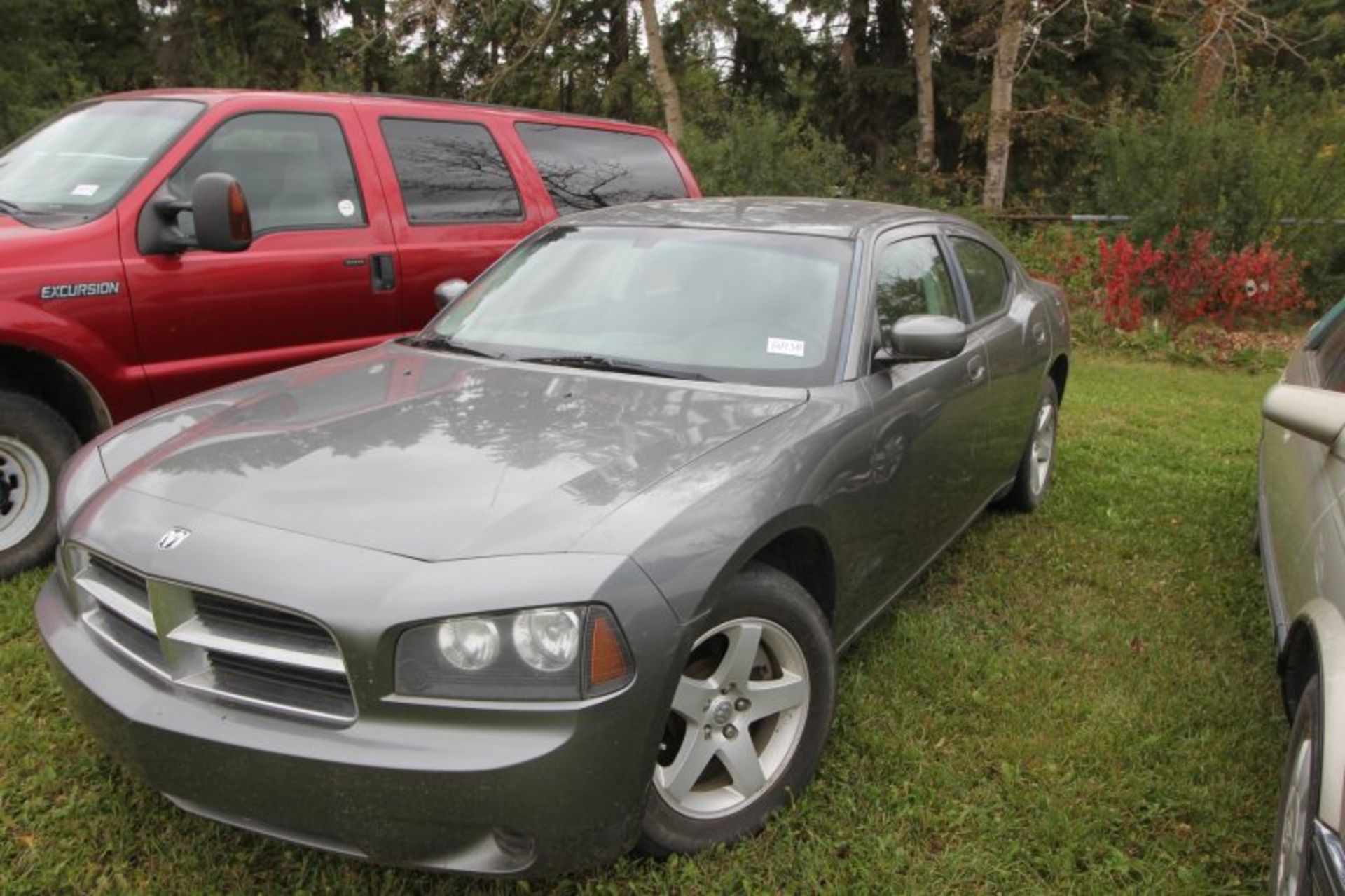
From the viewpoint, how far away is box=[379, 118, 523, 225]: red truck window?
4941 mm

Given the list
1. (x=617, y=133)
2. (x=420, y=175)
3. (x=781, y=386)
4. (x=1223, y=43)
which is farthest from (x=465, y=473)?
(x=1223, y=43)

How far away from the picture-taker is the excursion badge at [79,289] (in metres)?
3.69

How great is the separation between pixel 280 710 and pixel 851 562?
1.60 m

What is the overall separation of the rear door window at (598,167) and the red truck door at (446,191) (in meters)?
0.16

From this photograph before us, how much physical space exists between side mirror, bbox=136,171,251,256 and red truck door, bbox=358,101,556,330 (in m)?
0.98

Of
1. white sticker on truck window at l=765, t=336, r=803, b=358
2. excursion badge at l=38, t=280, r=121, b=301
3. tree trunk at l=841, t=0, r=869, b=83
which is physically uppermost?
tree trunk at l=841, t=0, r=869, b=83

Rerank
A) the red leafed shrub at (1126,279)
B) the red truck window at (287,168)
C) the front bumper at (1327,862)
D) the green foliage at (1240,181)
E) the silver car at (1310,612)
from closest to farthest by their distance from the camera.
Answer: the front bumper at (1327,862) → the silver car at (1310,612) → the red truck window at (287,168) → the red leafed shrub at (1126,279) → the green foliage at (1240,181)

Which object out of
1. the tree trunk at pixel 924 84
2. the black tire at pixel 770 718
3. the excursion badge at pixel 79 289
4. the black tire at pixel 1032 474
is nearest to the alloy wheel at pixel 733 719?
the black tire at pixel 770 718

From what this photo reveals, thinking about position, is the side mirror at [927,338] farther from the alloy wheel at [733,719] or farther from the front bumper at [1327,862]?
the front bumper at [1327,862]

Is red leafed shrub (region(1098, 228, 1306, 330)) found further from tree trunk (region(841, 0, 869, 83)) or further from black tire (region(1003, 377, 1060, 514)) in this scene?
tree trunk (region(841, 0, 869, 83))

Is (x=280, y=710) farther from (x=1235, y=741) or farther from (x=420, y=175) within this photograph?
(x=420, y=175)

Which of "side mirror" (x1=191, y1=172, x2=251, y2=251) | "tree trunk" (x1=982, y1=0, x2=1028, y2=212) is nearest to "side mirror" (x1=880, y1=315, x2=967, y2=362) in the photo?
"side mirror" (x1=191, y1=172, x2=251, y2=251)

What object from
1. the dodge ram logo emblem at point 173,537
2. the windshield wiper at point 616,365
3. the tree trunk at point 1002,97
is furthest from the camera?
the tree trunk at point 1002,97

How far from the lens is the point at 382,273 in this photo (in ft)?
15.5
